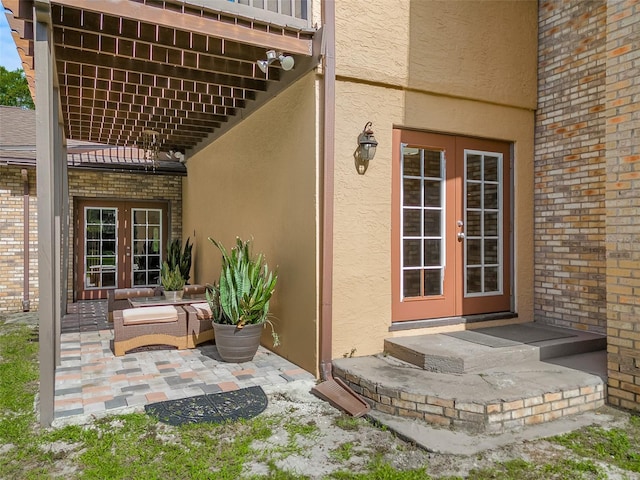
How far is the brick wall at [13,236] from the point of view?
862cm

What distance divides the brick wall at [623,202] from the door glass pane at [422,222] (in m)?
1.65

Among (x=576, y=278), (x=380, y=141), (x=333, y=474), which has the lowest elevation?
(x=333, y=474)

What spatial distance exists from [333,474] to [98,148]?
30.8ft

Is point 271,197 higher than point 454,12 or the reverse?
the reverse

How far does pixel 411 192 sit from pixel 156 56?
2.88m

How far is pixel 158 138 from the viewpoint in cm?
841

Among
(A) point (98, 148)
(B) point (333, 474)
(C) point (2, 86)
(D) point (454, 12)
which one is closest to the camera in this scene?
(B) point (333, 474)

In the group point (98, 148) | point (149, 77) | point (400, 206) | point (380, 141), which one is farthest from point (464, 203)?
point (98, 148)

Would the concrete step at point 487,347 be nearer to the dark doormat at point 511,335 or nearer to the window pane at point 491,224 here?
A: the dark doormat at point 511,335

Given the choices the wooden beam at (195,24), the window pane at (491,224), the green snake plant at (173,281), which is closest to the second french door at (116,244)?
the green snake plant at (173,281)

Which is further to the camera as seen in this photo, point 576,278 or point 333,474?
point 576,278

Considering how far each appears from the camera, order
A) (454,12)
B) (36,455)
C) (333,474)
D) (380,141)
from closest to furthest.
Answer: (333,474) < (36,455) < (380,141) < (454,12)

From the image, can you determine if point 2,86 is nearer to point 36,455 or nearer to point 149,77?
point 149,77

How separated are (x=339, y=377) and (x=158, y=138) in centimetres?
602
